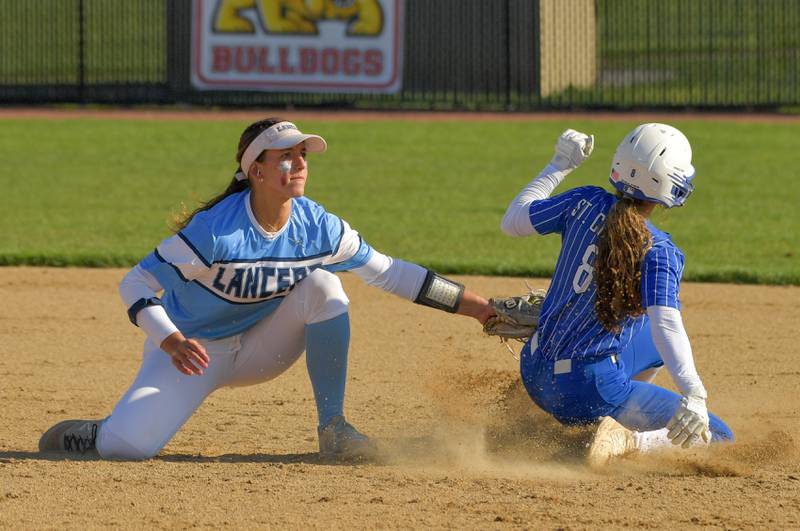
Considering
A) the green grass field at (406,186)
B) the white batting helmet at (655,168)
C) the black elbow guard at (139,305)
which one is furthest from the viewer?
the green grass field at (406,186)

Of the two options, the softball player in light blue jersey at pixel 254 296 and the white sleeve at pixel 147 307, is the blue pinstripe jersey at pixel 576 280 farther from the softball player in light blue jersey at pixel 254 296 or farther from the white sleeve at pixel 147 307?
the white sleeve at pixel 147 307

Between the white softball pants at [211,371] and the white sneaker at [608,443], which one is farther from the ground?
the white softball pants at [211,371]

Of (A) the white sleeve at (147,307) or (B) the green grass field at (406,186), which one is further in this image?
(B) the green grass field at (406,186)

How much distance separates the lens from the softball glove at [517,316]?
546 cm

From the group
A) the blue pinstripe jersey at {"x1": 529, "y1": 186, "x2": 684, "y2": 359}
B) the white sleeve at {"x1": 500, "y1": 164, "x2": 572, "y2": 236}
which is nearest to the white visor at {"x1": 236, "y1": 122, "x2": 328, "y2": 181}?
the white sleeve at {"x1": 500, "y1": 164, "x2": 572, "y2": 236}

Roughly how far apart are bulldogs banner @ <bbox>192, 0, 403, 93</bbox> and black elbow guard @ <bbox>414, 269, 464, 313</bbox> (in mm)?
13341

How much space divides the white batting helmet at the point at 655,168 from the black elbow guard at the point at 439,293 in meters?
0.93

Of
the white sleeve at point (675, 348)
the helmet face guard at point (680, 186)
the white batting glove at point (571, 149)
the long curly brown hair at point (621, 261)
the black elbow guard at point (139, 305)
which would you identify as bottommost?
the white sleeve at point (675, 348)

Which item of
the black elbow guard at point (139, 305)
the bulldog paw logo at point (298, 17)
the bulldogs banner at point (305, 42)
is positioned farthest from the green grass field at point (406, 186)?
the black elbow guard at point (139, 305)

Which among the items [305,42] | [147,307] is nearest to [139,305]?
[147,307]

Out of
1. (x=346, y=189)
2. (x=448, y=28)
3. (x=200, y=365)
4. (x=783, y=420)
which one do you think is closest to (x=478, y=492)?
(x=200, y=365)

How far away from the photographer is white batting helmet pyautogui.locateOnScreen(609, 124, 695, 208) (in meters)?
4.86

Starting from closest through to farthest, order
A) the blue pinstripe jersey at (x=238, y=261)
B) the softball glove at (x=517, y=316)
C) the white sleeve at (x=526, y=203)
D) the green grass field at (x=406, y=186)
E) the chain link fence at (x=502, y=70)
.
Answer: the blue pinstripe jersey at (x=238, y=261)
the white sleeve at (x=526, y=203)
the softball glove at (x=517, y=316)
the green grass field at (x=406, y=186)
the chain link fence at (x=502, y=70)

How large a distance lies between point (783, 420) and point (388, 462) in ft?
6.29
